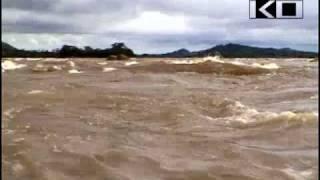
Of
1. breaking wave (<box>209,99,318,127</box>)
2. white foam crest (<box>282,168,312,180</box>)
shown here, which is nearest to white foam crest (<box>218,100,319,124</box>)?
breaking wave (<box>209,99,318,127</box>)

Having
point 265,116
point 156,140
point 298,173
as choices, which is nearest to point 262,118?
point 265,116

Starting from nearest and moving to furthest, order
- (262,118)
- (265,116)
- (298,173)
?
(298,173), (262,118), (265,116)

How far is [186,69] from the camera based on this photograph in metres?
31.6

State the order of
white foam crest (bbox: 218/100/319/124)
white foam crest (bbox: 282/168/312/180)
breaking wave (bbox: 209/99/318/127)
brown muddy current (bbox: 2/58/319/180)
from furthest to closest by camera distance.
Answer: white foam crest (bbox: 218/100/319/124) → breaking wave (bbox: 209/99/318/127) → brown muddy current (bbox: 2/58/319/180) → white foam crest (bbox: 282/168/312/180)

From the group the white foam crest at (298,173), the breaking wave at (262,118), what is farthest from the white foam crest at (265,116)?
the white foam crest at (298,173)

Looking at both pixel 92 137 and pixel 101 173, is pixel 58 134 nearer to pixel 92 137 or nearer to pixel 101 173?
pixel 92 137

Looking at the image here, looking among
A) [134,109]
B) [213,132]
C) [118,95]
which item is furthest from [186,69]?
[213,132]

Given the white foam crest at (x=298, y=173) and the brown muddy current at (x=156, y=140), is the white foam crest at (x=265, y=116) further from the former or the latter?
the white foam crest at (x=298, y=173)

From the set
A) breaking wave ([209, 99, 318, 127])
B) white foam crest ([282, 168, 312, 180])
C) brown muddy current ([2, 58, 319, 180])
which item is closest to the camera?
white foam crest ([282, 168, 312, 180])

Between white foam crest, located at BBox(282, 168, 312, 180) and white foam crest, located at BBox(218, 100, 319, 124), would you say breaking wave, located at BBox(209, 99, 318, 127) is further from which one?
white foam crest, located at BBox(282, 168, 312, 180)

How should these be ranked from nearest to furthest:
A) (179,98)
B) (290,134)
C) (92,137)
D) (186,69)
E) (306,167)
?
(306,167) < (92,137) < (290,134) < (179,98) < (186,69)

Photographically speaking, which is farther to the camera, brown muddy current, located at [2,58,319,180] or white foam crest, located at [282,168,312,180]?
brown muddy current, located at [2,58,319,180]

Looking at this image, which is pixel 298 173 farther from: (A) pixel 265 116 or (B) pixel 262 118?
(A) pixel 265 116

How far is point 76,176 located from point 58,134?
243 centimetres
